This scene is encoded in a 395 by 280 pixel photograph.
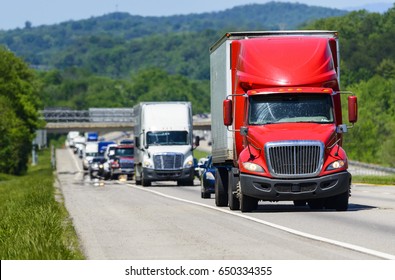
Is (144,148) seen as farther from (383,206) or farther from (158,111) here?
(383,206)

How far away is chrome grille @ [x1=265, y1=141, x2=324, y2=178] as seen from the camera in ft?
84.3

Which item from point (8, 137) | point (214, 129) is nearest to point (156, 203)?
point (214, 129)

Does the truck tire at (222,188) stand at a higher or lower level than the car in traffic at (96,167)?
higher

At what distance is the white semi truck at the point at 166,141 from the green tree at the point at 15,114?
40.8 metres

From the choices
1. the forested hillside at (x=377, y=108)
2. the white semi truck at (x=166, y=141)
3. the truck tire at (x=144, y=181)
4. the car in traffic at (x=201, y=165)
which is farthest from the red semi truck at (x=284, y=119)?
the forested hillside at (x=377, y=108)

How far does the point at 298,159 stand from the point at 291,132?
615 mm

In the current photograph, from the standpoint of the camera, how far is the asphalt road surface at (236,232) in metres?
16.7

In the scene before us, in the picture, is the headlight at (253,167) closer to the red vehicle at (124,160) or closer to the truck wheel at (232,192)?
the truck wheel at (232,192)

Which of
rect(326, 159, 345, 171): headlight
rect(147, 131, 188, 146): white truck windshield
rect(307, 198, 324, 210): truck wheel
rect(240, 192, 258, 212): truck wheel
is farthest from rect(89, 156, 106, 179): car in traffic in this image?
rect(326, 159, 345, 171): headlight

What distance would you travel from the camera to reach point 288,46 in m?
27.2

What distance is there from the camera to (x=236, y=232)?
2088 cm

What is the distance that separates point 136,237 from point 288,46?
27.5ft

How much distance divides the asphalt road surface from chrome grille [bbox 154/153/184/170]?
75.5 feet
